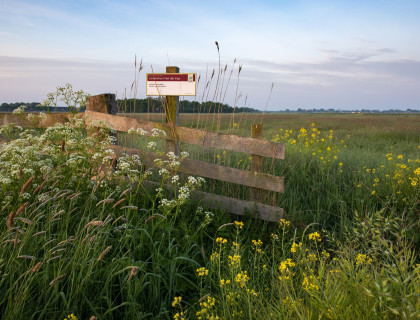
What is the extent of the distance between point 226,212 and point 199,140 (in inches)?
48.7

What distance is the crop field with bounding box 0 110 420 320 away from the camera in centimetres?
250

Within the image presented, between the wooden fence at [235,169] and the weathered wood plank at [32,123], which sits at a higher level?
the weathered wood plank at [32,123]

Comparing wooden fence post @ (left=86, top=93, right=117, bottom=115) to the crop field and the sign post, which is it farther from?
the crop field

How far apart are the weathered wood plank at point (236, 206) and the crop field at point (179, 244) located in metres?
0.14

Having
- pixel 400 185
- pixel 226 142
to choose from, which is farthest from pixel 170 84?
pixel 400 185

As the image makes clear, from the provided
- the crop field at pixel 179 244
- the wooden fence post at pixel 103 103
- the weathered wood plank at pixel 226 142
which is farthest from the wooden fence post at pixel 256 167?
the wooden fence post at pixel 103 103

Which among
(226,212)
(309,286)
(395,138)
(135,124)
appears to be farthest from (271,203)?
(395,138)

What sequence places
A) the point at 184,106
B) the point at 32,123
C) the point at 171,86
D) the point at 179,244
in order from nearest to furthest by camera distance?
the point at 179,244 → the point at 32,123 → the point at 171,86 → the point at 184,106

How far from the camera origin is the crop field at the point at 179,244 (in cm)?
250

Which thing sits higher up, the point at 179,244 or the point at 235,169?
the point at 235,169

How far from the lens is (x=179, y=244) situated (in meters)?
4.10

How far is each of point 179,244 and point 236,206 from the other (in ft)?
5.90

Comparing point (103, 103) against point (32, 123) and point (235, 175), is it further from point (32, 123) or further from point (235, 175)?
point (235, 175)

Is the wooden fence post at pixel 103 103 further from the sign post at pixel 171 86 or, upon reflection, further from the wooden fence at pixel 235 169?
the sign post at pixel 171 86
